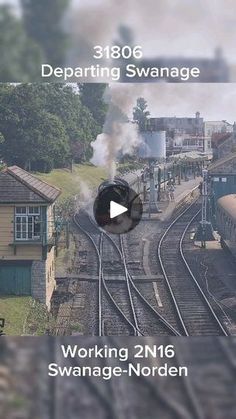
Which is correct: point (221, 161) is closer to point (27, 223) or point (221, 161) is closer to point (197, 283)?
point (197, 283)

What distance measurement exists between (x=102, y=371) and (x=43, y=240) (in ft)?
2.29

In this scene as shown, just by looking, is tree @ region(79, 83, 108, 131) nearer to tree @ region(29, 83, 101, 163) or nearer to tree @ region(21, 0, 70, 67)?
tree @ region(29, 83, 101, 163)

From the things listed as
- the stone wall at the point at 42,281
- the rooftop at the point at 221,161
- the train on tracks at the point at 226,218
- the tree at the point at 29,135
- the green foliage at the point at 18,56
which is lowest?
the stone wall at the point at 42,281

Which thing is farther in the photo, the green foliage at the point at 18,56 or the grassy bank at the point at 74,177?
the grassy bank at the point at 74,177

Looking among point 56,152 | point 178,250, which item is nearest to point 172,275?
point 178,250

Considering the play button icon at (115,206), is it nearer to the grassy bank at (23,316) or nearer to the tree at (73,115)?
the tree at (73,115)

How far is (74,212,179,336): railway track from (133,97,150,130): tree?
1.74 feet

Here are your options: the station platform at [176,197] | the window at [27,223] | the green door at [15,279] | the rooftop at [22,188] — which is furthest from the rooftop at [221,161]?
the green door at [15,279]

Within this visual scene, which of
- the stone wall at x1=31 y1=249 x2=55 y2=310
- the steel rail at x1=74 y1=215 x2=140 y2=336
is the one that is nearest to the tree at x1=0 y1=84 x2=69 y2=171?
the steel rail at x1=74 y1=215 x2=140 y2=336

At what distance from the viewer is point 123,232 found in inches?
160

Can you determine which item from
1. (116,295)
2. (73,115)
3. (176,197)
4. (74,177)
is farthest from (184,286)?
(73,115)

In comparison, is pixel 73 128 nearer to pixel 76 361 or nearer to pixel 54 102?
pixel 54 102

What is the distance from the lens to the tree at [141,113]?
4062mm

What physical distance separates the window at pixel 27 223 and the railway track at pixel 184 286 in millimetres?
662
